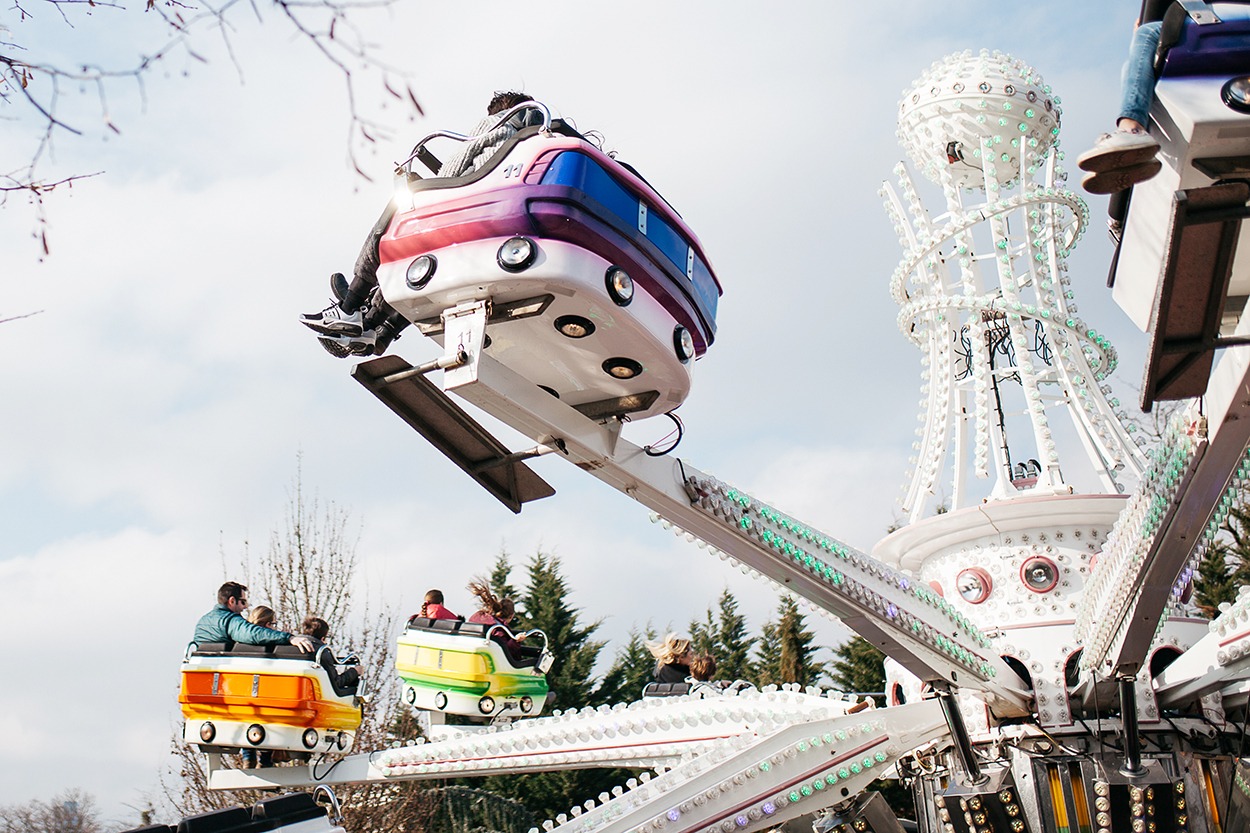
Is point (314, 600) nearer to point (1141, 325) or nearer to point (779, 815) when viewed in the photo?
point (779, 815)

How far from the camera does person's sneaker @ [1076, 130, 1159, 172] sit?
329 cm

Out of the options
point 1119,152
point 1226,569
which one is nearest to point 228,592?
point 1119,152

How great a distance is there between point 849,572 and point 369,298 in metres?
3.33

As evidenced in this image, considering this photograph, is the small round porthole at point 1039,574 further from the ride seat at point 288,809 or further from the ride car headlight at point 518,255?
the ride seat at point 288,809

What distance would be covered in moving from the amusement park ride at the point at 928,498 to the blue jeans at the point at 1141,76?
9cm

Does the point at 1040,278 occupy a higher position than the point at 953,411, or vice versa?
the point at 1040,278

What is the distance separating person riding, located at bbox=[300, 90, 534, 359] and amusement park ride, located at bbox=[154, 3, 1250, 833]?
0.43ft

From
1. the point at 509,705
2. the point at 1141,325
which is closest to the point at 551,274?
the point at 1141,325

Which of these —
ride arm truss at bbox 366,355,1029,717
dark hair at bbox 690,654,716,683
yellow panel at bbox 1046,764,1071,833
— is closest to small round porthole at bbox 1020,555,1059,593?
ride arm truss at bbox 366,355,1029,717

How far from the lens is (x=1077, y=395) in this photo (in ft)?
34.2

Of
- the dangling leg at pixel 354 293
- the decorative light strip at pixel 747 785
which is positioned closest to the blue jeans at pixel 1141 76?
the dangling leg at pixel 354 293

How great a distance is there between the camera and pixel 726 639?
23078 millimetres

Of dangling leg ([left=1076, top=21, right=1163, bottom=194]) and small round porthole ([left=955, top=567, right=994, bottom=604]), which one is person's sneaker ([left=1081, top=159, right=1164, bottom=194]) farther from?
small round porthole ([left=955, top=567, right=994, bottom=604])

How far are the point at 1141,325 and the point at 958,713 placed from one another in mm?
4300
